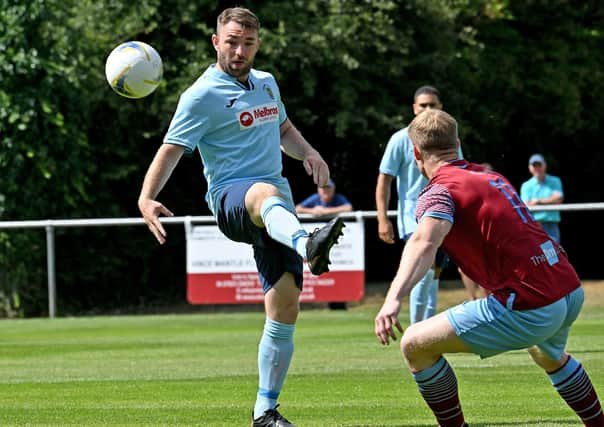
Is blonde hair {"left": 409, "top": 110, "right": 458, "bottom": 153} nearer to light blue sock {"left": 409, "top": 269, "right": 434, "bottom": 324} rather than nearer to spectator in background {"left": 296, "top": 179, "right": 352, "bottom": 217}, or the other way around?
light blue sock {"left": 409, "top": 269, "right": 434, "bottom": 324}

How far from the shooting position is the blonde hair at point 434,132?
5.52 m

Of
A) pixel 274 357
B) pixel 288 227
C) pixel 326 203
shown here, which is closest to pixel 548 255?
pixel 288 227

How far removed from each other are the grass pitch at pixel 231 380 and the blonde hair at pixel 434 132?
201 cm

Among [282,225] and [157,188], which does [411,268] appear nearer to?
[282,225]

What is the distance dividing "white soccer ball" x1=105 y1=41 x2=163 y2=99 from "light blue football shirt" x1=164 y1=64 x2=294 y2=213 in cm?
102

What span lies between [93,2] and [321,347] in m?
11.3

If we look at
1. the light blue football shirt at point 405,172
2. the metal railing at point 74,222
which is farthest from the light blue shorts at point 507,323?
the metal railing at point 74,222

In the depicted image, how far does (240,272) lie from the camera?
17438mm

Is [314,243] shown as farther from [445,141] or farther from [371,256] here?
[371,256]

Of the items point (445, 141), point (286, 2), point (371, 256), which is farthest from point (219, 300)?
point (445, 141)

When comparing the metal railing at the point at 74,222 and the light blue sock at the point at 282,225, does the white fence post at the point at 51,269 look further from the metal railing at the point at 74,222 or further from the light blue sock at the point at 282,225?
the light blue sock at the point at 282,225

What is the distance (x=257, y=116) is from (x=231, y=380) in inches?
124

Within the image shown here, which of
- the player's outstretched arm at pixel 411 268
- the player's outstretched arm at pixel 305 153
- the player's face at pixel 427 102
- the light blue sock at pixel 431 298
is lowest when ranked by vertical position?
the light blue sock at pixel 431 298

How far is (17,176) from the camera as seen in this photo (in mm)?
18922
